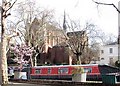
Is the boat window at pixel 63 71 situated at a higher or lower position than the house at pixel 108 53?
lower

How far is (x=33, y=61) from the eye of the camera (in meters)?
59.3

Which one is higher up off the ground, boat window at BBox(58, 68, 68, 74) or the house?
the house

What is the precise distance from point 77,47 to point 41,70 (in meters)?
23.6

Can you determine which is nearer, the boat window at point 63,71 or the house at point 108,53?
the boat window at point 63,71

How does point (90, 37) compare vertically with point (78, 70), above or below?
above

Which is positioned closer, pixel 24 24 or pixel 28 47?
pixel 28 47

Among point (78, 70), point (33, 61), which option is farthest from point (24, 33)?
point (78, 70)

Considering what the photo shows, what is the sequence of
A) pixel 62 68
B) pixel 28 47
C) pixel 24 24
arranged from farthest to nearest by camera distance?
pixel 24 24, pixel 28 47, pixel 62 68

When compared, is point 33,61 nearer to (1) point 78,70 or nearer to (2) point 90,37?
(2) point 90,37

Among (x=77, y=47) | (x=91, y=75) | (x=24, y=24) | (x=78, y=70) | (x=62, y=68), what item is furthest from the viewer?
(x=77, y=47)

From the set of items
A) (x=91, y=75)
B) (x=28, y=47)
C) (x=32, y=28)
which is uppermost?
(x=32, y=28)

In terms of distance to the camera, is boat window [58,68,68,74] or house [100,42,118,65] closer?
boat window [58,68,68,74]

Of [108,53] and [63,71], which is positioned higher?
[108,53]

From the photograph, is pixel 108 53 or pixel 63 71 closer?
pixel 63 71
